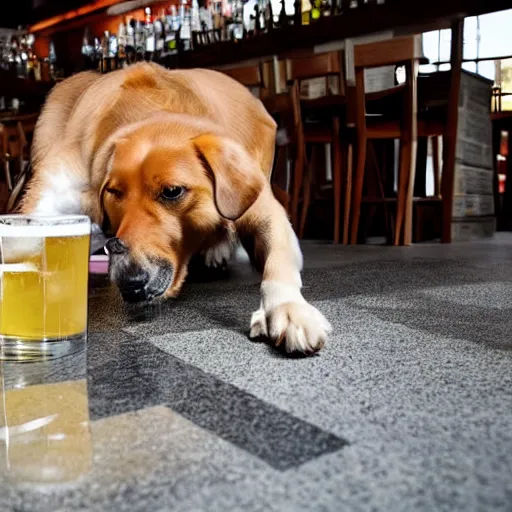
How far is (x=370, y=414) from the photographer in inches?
29.5

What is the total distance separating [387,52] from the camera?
10.4 feet

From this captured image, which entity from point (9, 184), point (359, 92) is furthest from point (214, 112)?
point (9, 184)

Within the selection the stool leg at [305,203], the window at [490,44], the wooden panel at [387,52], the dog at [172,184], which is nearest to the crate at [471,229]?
the stool leg at [305,203]

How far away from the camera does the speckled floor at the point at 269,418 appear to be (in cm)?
55

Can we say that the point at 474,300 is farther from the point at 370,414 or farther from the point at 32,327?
the point at 32,327

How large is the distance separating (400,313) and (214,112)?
2.12ft

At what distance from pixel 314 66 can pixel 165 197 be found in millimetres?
2276

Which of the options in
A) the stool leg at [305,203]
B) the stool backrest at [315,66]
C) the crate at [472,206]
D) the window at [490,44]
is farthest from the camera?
the window at [490,44]

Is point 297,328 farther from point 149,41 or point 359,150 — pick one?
Result: point 149,41

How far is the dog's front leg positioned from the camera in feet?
3.44

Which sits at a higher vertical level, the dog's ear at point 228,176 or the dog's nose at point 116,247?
the dog's ear at point 228,176

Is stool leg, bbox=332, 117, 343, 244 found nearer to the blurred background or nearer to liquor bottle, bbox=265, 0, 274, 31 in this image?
the blurred background

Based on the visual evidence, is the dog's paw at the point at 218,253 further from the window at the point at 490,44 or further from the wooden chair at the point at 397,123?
the window at the point at 490,44

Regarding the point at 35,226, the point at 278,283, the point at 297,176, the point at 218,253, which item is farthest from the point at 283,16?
the point at 35,226
